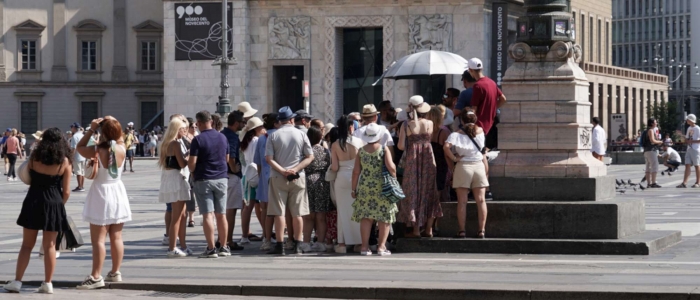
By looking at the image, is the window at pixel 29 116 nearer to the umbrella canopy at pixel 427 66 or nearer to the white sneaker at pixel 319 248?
the umbrella canopy at pixel 427 66

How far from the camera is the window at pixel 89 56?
82.8m

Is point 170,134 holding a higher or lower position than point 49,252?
higher

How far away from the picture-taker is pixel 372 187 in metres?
16.2

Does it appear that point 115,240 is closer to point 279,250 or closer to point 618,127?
point 279,250

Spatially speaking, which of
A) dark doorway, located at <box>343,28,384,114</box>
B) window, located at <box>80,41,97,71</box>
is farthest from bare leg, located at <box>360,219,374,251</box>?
window, located at <box>80,41,97,71</box>

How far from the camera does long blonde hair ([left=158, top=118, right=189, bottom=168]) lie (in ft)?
54.3

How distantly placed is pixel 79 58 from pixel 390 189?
228 ft

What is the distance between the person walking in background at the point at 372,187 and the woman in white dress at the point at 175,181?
7.08 feet

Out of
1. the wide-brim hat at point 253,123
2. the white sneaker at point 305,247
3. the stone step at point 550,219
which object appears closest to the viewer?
the stone step at point 550,219

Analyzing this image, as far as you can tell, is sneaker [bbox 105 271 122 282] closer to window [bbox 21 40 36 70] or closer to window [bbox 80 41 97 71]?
window [bbox 80 41 97 71]

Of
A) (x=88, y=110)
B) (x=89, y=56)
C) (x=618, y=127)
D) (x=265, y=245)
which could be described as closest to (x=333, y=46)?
(x=618, y=127)

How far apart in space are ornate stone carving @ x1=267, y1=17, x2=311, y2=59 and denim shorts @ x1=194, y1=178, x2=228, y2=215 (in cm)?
4917

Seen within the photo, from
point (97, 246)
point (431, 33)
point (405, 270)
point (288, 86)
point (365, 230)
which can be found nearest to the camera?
point (97, 246)

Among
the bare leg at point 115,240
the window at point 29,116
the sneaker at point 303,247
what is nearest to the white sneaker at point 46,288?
the bare leg at point 115,240
